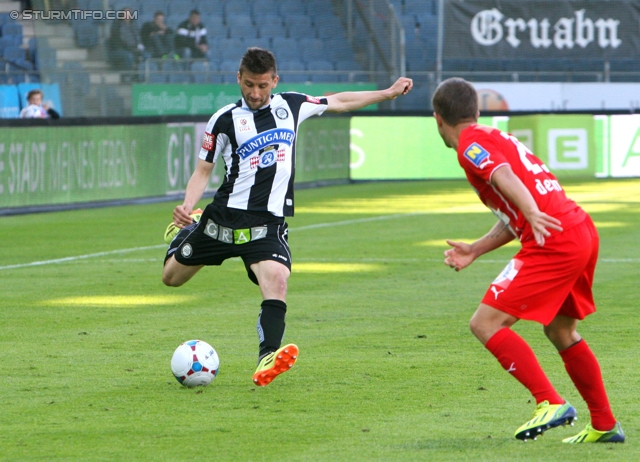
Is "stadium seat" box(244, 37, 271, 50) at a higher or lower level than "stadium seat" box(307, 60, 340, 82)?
higher

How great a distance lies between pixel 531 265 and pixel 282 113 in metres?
2.64

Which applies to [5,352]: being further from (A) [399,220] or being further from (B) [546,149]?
(B) [546,149]

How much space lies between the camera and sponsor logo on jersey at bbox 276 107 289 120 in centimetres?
738

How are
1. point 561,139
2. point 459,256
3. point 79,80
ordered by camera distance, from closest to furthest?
point 459,256 < point 79,80 < point 561,139

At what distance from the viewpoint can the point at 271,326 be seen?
6875mm

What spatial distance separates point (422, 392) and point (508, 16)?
86.2 ft

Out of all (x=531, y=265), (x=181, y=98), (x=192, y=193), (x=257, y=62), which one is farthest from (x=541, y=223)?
(x=181, y=98)

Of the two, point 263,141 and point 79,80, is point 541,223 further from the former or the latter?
point 79,80

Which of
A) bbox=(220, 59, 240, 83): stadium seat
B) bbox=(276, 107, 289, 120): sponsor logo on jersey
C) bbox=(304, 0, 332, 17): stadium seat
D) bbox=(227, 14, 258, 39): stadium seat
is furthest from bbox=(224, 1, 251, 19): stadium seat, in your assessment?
bbox=(276, 107, 289, 120): sponsor logo on jersey

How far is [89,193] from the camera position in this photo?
797 inches

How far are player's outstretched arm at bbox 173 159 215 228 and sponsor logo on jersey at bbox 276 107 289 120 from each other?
510 mm

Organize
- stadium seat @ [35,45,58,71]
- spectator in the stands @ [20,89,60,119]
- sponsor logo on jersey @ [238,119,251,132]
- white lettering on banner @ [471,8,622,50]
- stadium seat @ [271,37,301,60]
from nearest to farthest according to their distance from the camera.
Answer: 1. sponsor logo on jersey @ [238,119,251,132]
2. spectator in the stands @ [20,89,60,119]
3. stadium seat @ [35,45,58,71]
4. stadium seat @ [271,37,301,60]
5. white lettering on banner @ [471,8,622,50]

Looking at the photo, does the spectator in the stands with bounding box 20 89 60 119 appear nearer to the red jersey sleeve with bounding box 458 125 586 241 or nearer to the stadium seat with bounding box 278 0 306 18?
the stadium seat with bounding box 278 0 306 18

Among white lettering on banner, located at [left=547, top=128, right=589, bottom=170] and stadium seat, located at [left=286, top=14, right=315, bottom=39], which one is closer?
white lettering on banner, located at [left=547, top=128, right=589, bottom=170]
